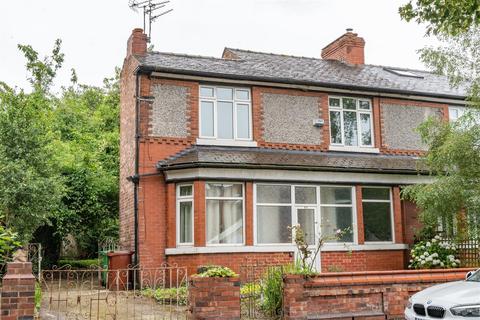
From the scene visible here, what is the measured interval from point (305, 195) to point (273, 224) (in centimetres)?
132

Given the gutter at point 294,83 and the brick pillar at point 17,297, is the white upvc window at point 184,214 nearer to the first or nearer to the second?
the gutter at point 294,83

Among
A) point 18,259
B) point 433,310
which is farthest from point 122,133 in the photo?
point 433,310

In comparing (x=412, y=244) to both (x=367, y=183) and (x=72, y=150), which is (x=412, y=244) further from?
(x=72, y=150)

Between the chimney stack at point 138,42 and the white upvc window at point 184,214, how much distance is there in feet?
16.6

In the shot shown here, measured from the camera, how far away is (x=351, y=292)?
935cm

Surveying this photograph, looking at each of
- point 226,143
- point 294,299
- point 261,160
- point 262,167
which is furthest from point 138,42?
point 294,299

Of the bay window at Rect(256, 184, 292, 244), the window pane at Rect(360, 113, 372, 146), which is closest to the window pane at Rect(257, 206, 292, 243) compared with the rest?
the bay window at Rect(256, 184, 292, 244)

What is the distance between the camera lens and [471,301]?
7535mm

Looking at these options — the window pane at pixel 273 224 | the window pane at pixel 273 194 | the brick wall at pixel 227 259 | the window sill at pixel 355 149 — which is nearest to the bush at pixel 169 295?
the brick wall at pixel 227 259

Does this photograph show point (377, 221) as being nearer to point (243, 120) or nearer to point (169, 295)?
point (243, 120)

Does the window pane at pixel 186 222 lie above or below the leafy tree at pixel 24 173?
below

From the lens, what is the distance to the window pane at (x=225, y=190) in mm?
15000

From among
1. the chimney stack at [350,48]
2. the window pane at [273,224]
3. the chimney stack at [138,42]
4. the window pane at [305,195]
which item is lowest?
the window pane at [273,224]

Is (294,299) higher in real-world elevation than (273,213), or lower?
lower
